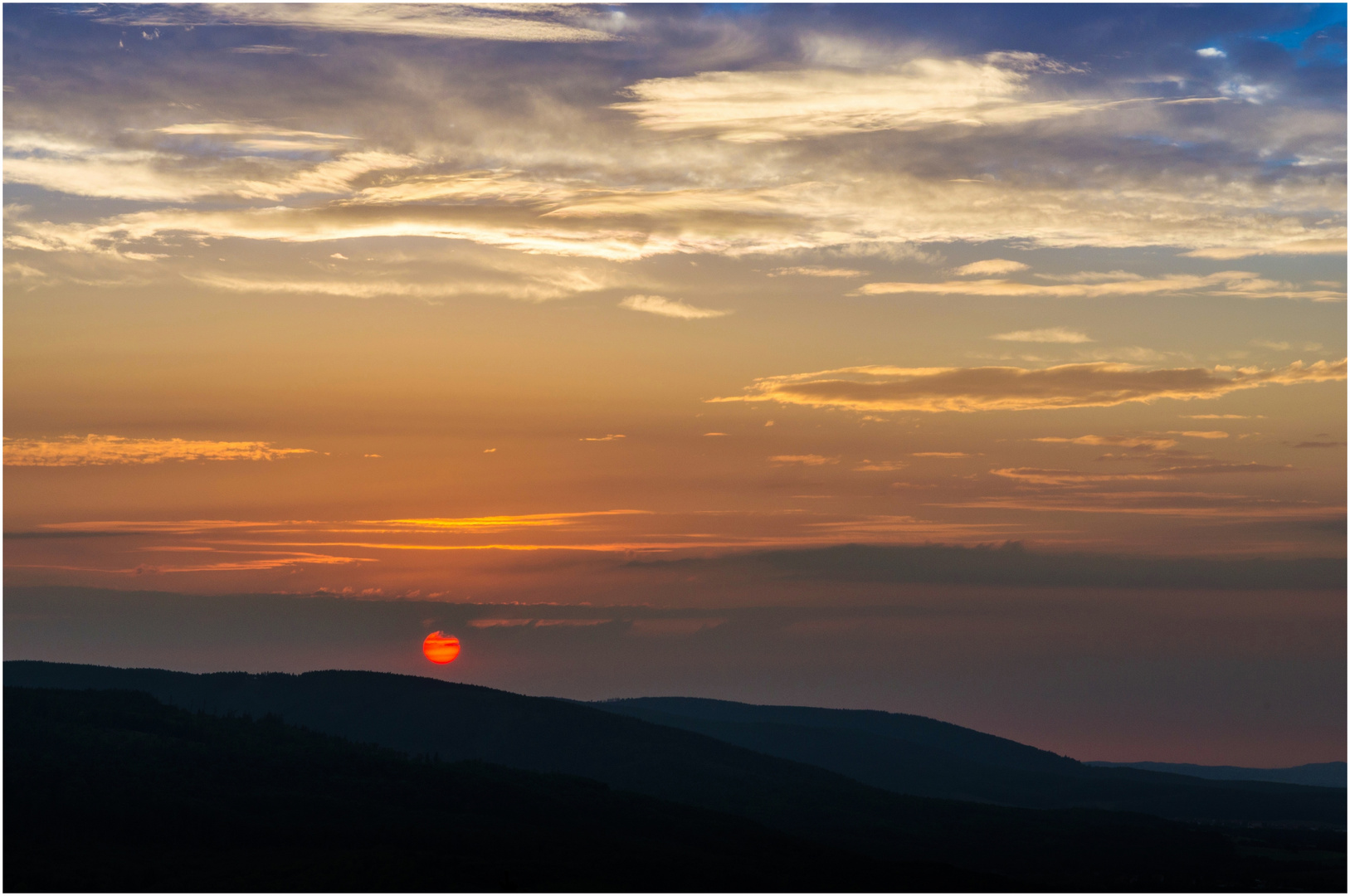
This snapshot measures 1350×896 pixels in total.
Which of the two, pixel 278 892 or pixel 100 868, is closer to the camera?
pixel 278 892

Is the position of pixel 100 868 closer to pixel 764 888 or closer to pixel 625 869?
pixel 625 869

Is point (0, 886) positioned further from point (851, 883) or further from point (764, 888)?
point (851, 883)

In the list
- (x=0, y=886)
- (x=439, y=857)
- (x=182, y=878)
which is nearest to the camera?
(x=0, y=886)

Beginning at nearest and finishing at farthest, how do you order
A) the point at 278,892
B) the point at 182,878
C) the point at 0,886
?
the point at 0,886 < the point at 278,892 < the point at 182,878

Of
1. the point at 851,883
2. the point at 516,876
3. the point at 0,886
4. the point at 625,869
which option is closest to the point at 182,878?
the point at 0,886

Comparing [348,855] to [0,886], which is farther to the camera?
[348,855]

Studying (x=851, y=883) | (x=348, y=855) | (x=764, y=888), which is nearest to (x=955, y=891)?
(x=851, y=883)

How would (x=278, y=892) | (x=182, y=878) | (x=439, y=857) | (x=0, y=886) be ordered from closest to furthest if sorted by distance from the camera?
(x=0, y=886) → (x=278, y=892) → (x=182, y=878) → (x=439, y=857)
